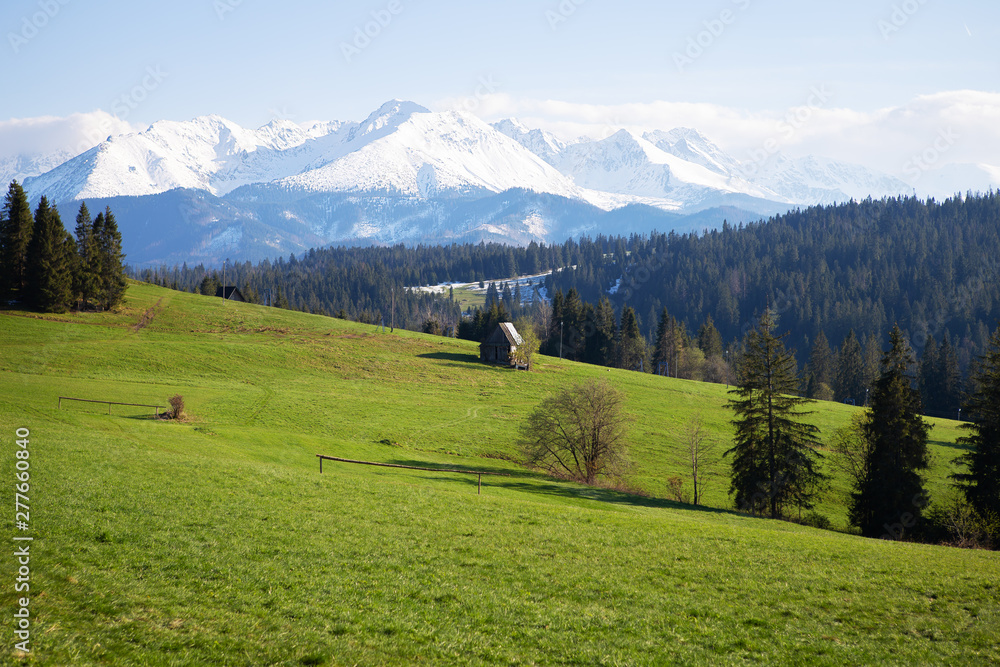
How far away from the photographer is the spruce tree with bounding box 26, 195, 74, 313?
75.9 m

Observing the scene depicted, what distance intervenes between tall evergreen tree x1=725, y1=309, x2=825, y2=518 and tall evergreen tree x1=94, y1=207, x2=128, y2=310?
83.5 meters

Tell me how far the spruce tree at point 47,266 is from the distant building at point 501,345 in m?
58.8

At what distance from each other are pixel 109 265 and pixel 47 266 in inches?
387

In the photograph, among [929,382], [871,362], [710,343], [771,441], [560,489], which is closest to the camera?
[560,489]

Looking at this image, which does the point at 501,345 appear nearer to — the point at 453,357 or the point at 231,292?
the point at 453,357

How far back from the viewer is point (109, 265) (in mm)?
84812

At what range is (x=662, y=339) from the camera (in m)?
129

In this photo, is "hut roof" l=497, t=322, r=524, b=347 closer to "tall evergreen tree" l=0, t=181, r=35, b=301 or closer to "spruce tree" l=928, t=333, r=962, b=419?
"tall evergreen tree" l=0, t=181, r=35, b=301

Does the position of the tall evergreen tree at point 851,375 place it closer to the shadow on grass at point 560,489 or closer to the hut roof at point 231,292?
the shadow on grass at point 560,489

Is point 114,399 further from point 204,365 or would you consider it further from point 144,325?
point 144,325

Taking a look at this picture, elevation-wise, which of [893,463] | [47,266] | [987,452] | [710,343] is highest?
[47,266]

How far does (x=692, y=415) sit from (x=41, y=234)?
283 ft

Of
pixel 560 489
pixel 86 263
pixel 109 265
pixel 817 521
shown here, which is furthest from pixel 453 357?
pixel 817 521

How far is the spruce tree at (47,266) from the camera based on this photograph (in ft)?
249
